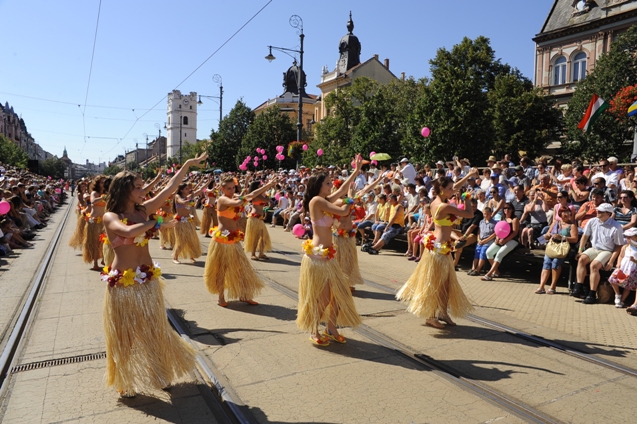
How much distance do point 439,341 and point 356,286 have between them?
3125mm

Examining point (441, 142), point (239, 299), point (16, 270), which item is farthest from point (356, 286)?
point (441, 142)

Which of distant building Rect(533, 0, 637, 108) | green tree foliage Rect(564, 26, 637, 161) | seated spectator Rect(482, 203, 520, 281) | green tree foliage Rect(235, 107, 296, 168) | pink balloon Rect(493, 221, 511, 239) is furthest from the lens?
green tree foliage Rect(235, 107, 296, 168)

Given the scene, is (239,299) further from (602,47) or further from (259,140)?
(259,140)

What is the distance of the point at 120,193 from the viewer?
169 inches

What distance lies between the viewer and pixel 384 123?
3469 centimetres

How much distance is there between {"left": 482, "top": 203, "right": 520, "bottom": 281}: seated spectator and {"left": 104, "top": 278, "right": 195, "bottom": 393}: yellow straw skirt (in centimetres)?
749

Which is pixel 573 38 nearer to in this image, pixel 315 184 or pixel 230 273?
pixel 230 273

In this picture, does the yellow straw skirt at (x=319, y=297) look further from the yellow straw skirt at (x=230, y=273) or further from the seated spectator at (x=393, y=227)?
the seated spectator at (x=393, y=227)

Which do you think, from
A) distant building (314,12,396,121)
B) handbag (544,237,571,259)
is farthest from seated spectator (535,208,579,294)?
distant building (314,12,396,121)

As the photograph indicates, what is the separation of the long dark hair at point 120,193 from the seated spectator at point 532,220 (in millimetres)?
8651

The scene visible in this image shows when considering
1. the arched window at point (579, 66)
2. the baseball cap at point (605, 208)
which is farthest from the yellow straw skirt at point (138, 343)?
the arched window at point (579, 66)

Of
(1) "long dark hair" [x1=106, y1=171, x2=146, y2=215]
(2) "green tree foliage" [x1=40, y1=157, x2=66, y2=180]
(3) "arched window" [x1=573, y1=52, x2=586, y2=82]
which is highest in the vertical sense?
(3) "arched window" [x1=573, y1=52, x2=586, y2=82]

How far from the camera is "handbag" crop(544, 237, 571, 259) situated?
8.61 m

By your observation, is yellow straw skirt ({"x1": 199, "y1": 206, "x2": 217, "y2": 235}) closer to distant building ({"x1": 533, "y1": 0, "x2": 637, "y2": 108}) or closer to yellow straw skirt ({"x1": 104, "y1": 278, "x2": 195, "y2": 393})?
yellow straw skirt ({"x1": 104, "y1": 278, "x2": 195, "y2": 393})
